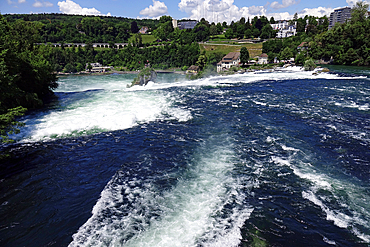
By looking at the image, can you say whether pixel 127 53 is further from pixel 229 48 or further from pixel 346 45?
pixel 346 45

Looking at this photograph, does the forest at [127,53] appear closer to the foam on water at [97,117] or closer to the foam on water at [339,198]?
the foam on water at [97,117]

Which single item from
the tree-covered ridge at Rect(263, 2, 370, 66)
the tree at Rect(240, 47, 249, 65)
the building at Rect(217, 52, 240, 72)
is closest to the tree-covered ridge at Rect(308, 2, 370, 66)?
the tree-covered ridge at Rect(263, 2, 370, 66)

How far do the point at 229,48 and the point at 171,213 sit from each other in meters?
140

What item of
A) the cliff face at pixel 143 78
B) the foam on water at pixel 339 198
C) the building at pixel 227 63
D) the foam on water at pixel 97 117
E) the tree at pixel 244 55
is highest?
the tree at pixel 244 55

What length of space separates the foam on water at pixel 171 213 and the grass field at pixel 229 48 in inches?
5015

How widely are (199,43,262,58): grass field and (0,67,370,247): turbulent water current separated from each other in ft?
359

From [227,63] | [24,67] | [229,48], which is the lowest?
[227,63]

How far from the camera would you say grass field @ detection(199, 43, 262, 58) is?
13250 cm

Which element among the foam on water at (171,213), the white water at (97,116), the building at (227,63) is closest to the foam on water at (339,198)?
the foam on water at (171,213)

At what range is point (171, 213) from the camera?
12945 millimetres

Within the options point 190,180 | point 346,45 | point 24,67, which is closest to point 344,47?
point 346,45

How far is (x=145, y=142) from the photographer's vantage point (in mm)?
23266

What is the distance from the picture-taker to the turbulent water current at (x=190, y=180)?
11.6 m

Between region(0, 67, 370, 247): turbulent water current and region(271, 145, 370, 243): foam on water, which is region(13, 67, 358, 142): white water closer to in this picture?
region(0, 67, 370, 247): turbulent water current
